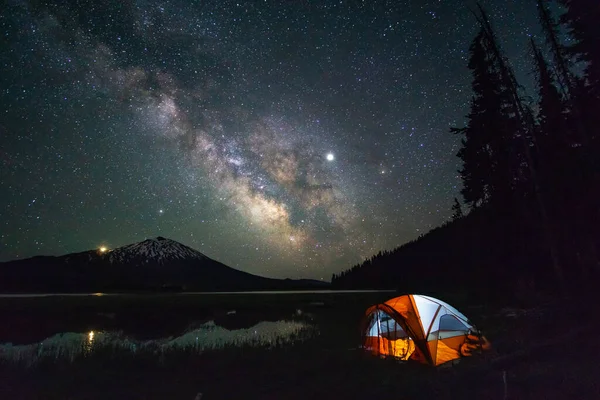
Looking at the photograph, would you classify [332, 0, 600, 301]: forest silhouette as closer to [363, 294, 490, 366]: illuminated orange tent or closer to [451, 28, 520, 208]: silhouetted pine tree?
[451, 28, 520, 208]: silhouetted pine tree

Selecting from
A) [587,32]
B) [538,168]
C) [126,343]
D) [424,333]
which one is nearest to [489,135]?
[538,168]

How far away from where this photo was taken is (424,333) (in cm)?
1139

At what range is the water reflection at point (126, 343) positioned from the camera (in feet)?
48.3

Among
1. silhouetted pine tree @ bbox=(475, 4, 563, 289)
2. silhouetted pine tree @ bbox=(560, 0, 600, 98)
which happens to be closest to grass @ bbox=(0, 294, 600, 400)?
silhouetted pine tree @ bbox=(475, 4, 563, 289)

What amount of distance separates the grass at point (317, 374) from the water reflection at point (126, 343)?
1.03m

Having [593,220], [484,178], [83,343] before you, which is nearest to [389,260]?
[484,178]

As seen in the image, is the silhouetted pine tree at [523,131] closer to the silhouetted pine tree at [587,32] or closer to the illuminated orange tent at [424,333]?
the silhouetted pine tree at [587,32]

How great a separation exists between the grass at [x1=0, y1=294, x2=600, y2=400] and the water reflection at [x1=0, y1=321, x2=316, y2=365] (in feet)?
3.37

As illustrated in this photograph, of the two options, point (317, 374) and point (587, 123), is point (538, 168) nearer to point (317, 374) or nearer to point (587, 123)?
point (587, 123)

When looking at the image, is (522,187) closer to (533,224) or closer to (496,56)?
(533,224)

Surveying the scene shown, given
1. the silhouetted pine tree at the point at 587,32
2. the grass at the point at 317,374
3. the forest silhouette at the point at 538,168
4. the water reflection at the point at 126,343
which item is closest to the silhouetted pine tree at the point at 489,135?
the forest silhouette at the point at 538,168

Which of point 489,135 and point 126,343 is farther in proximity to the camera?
point 489,135

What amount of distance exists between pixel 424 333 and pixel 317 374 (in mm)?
3857

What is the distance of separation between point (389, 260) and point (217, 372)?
113 m
